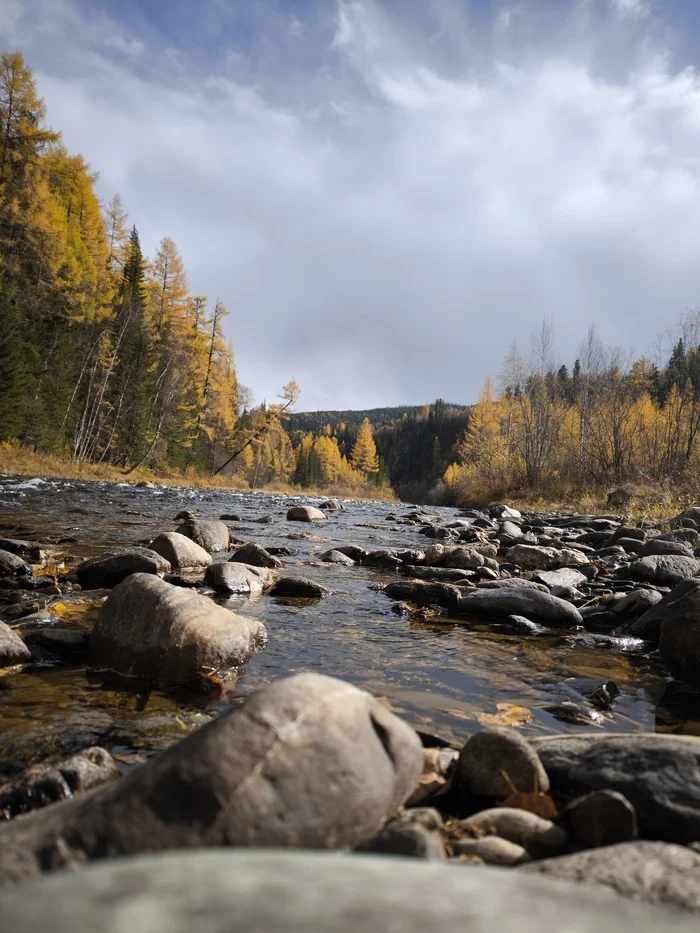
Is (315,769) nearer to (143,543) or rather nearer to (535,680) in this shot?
(535,680)

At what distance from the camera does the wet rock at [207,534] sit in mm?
7715

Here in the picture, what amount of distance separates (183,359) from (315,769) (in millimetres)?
34371

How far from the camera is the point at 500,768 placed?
1858 millimetres

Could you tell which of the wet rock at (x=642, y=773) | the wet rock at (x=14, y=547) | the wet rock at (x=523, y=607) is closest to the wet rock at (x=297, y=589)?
the wet rock at (x=523, y=607)

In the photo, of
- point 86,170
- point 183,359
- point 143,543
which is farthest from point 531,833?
point 86,170

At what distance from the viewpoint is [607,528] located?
14.3m

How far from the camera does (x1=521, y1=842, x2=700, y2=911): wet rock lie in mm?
1084

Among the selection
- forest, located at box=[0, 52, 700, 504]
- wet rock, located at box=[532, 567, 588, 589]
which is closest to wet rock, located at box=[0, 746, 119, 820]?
wet rock, located at box=[532, 567, 588, 589]

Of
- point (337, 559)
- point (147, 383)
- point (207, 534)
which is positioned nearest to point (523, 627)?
point (337, 559)

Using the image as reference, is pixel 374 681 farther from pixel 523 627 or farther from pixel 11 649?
pixel 11 649

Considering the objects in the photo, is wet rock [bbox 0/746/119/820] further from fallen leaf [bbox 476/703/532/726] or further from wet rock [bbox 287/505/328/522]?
wet rock [bbox 287/505/328/522]

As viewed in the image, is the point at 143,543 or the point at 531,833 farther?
the point at 143,543

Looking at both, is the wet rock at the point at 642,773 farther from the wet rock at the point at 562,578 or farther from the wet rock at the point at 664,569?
the wet rock at the point at 664,569

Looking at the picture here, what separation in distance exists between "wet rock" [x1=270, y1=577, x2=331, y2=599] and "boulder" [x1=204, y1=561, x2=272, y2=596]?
178mm
